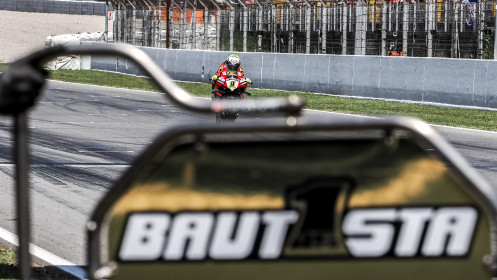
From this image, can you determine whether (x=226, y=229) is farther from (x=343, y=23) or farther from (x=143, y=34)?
(x=143, y=34)

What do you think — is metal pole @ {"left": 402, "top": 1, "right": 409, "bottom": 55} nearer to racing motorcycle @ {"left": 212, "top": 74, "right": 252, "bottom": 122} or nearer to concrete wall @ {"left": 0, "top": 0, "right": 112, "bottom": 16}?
racing motorcycle @ {"left": 212, "top": 74, "right": 252, "bottom": 122}

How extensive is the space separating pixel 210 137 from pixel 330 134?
33 cm

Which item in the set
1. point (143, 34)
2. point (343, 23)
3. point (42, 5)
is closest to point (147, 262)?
point (343, 23)

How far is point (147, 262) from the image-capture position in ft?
8.20

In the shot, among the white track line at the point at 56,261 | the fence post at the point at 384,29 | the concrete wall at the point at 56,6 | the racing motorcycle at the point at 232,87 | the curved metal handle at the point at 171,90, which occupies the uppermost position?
the concrete wall at the point at 56,6

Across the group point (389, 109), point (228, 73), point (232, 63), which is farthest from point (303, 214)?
point (389, 109)

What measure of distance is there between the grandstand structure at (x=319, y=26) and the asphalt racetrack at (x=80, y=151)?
6.03 m

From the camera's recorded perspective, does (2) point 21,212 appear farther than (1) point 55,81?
No

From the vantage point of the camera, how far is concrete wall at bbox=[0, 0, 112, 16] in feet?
203

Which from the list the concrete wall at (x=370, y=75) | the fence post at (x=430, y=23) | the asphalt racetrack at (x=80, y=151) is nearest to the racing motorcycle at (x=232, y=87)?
the asphalt racetrack at (x=80, y=151)

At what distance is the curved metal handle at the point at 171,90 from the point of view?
2.46 meters

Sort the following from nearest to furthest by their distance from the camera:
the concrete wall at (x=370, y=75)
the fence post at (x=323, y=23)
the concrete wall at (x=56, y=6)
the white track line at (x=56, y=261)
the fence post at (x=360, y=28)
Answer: the white track line at (x=56, y=261), the concrete wall at (x=370, y=75), the fence post at (x=360, y=28), the fence post at (x=323, y=23), the concrete wall at (x=56, y=6)

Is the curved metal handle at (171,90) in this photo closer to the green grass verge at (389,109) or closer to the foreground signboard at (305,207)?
the foreground signboard at (305,207)

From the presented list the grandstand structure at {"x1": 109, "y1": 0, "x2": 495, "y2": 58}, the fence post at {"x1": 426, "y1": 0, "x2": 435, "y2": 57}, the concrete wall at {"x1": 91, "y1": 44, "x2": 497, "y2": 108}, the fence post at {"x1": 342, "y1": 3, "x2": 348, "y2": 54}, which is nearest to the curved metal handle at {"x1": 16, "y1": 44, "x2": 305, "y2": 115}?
the concrete wall at {"x1": 91, "y1": 44, "x2": 497, "y2": 108}
